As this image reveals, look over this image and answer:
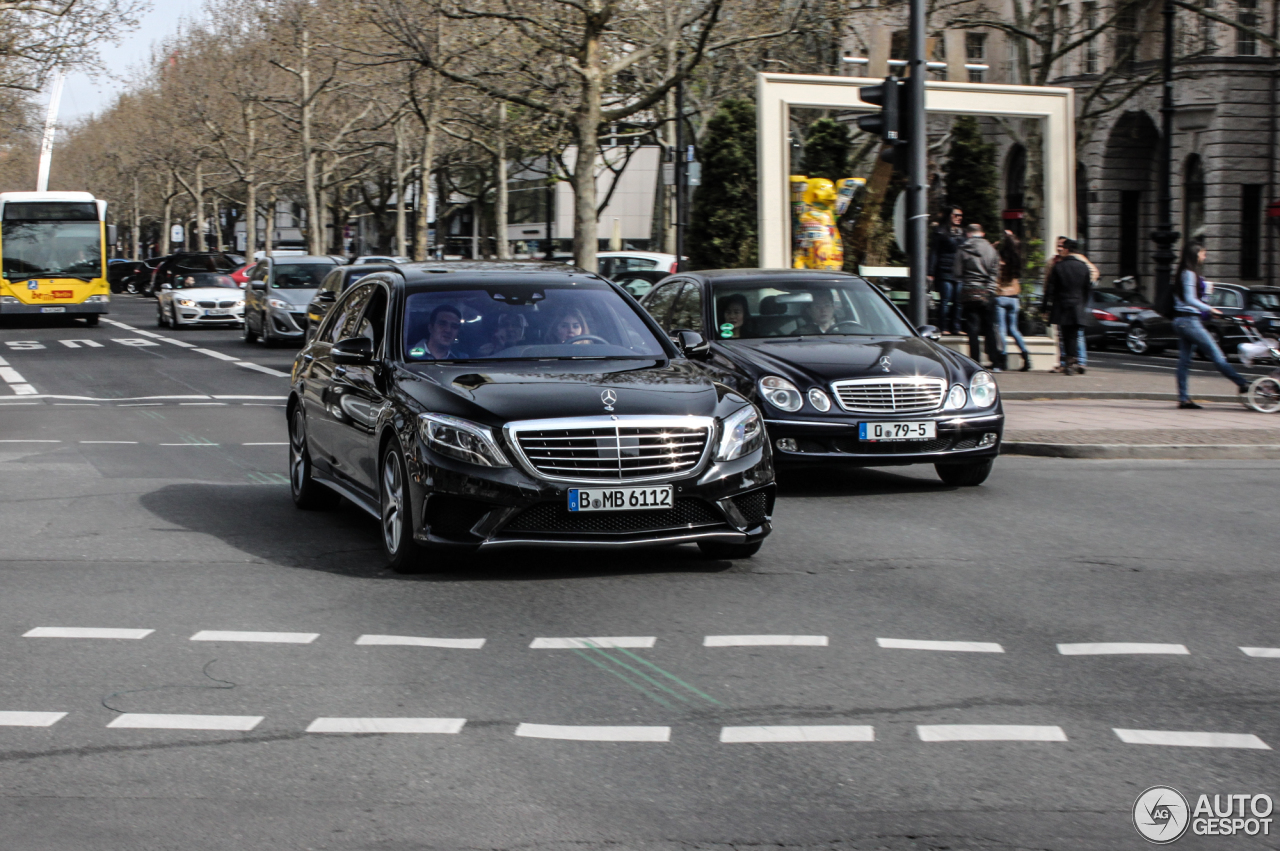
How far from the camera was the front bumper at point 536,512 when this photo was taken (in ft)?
25.0

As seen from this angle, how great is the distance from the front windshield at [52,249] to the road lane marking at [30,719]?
3582 centimetres

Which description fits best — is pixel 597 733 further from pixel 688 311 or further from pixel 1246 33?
pixel 1246 33

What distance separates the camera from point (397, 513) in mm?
8133

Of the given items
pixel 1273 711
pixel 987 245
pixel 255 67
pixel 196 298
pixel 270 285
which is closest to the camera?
pixel 1273 711

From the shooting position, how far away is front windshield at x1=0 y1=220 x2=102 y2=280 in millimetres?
38938

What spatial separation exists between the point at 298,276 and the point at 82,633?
24.7 meters

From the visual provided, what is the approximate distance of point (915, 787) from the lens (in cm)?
461

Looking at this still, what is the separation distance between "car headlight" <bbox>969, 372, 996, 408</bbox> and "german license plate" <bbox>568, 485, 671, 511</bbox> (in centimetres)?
423

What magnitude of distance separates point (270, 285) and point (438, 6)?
5.99 meters

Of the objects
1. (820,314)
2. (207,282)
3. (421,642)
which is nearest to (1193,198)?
(207,282)

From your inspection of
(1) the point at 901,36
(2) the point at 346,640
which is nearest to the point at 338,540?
(2) the point at 346,640

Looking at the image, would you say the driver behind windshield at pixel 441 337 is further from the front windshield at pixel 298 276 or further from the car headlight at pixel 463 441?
the front windshield at pixel 298 276

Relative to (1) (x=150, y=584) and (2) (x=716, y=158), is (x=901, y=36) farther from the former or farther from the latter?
(1) (x=150, y=584)

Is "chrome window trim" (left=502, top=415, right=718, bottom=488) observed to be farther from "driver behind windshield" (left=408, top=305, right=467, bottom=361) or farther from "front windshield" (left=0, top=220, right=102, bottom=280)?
"front windshield" (left=0, top=220, right=102, bottom=280)
